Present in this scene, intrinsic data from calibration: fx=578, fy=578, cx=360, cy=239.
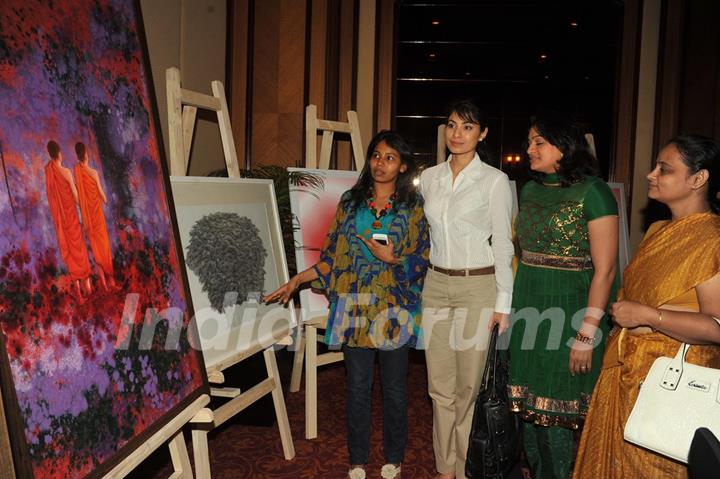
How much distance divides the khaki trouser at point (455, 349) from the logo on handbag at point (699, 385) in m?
0.84

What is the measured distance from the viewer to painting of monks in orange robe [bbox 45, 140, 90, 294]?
109cm

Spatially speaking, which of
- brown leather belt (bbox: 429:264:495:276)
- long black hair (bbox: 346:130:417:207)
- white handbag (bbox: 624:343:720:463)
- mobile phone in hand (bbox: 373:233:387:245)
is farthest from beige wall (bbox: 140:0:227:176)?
white handbag (bbox: 624:343:720:463)

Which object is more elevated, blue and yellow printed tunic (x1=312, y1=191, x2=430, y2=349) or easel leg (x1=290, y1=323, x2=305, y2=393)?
blue and yellow printed tunic (x1=312, y1=191, x2=430, y2=349)

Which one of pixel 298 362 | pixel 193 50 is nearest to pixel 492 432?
pixel 298 362

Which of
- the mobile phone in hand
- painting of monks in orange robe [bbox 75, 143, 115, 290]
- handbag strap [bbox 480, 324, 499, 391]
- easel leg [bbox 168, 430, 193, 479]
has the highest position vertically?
painting of monks in orange robe [bbox 75, 143, 115, 290]

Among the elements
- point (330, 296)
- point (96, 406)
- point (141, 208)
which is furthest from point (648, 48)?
point (96, 406)

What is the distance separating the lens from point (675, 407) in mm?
1431

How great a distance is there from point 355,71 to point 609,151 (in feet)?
7.30

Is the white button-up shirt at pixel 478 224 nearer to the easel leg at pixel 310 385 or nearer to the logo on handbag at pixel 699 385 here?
the logo on handbag at pixel 699 385

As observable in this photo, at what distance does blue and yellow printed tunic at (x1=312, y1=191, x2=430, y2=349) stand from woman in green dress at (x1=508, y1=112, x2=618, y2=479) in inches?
16.0

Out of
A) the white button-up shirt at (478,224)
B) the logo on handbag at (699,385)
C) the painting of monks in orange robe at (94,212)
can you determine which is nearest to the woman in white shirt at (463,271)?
the white button-up shirt at (478,224)

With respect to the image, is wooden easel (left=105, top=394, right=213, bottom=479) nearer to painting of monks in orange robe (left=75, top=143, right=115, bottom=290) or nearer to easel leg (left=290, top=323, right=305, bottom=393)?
painting of monks in orange robe (left=75, top=143, right=115, bottom=290)

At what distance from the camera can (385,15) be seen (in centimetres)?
476

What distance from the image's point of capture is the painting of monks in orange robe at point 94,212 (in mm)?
1188
